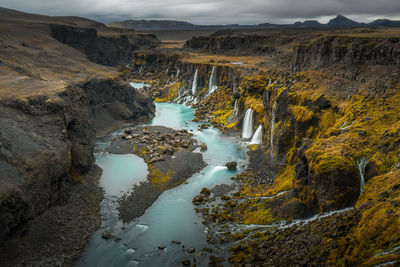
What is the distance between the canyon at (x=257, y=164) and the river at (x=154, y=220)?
20.7 inches

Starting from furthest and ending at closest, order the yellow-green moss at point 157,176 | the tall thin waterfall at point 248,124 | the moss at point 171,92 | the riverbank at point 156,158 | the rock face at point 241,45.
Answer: the rock face at point 241,45
the moss at point 171,92
the tall thin waterfall at point 248,124
the yellow-green moss at point 157,176
the riverbank at point 156,158

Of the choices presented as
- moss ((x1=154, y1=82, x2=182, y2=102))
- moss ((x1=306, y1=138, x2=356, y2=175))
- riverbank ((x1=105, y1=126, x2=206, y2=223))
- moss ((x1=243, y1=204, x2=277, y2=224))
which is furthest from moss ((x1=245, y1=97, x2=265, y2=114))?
moss ((x1=154, y1=82, x2=182, y2=102))

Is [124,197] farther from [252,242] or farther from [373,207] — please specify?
[373,207]

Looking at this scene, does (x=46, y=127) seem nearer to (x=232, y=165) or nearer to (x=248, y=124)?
(x=232, y=165)

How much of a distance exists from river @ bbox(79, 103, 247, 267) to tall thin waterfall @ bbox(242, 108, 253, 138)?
4206mm

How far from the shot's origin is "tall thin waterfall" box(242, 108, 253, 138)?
55253 millimetres

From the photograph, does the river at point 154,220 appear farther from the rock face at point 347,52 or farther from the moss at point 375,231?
the rock face at point 347,52

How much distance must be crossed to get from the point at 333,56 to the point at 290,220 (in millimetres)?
28916

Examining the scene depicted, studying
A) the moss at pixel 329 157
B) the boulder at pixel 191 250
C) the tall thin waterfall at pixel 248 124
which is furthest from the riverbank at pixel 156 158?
the moss at pixel 329 157

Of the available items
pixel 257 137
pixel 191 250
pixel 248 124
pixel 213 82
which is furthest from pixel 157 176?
pixel 213 82

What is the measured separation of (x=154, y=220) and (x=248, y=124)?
3032 cm

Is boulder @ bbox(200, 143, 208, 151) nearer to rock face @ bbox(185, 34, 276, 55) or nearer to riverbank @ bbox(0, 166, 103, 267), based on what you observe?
riverbank @ bbox(0, 166, 103, 267)

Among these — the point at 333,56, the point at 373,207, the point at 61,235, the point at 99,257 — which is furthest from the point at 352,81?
the point at 61,235

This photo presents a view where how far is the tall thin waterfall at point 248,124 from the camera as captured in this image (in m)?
55.3
